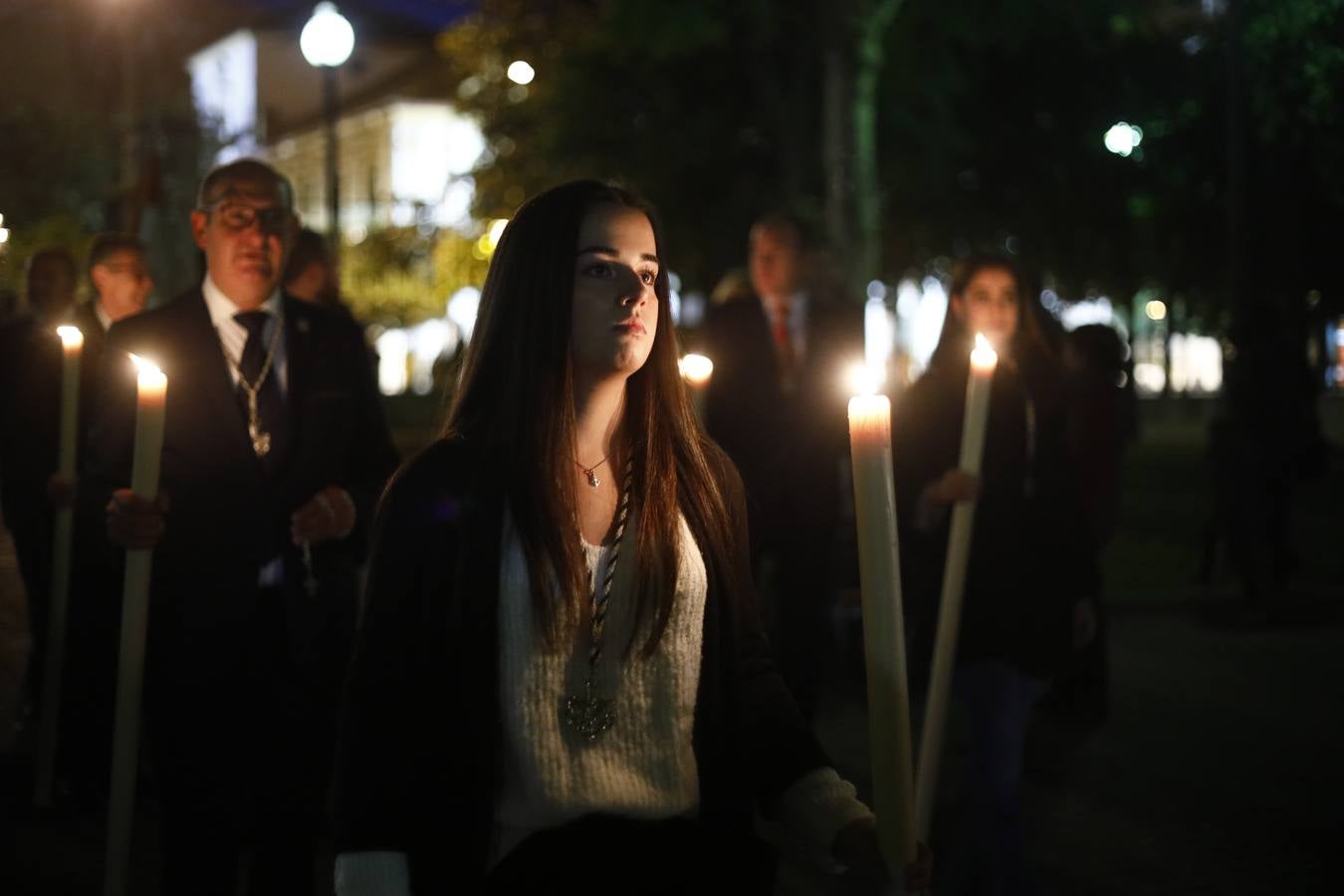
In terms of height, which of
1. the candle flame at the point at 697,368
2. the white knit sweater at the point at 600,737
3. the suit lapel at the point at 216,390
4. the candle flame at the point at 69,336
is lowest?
the white knit sweater at the point at 600,737

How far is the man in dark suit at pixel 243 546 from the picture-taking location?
4.41m

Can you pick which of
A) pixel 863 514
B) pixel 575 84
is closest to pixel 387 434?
pixel 863 514

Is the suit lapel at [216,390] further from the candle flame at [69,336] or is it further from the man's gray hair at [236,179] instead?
the candle flame at [69,336]

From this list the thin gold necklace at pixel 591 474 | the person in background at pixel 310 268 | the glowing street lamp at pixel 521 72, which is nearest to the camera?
the thin gold necklace at pixel 591 474

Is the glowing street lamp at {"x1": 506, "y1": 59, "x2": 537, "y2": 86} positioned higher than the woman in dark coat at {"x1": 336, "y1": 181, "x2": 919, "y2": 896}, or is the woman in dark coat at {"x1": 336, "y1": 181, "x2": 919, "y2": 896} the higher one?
the glowing street lamp at {"x1": 506, "y1": 59, "x2": 537, "y2": 86}

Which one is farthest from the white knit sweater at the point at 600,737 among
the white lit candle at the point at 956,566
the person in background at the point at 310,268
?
the person in background at the point at 310,268

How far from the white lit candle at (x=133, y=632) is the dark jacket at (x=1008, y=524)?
2300 mm

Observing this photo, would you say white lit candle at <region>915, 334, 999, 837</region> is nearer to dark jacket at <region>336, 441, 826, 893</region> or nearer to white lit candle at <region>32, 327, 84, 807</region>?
dark jacket at <region>336, 441, 826, 893</region>

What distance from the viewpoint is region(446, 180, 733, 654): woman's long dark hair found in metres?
2.67

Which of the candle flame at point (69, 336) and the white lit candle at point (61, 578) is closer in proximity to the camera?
the candle flame at point (69, 336)

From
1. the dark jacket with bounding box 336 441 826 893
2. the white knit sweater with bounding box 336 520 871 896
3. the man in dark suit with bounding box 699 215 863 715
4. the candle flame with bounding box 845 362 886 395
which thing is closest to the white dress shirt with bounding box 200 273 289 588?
the dark jacket with bounding box 336 441 826 893

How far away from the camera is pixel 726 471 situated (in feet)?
9.88

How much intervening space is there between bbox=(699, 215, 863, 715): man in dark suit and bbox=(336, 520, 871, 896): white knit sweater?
187 inches

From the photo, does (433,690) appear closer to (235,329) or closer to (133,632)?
(133,632)
